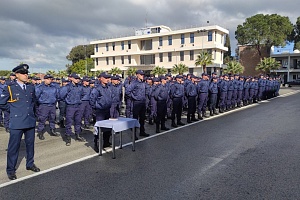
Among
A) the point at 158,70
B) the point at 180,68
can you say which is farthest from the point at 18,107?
the point at 158,70

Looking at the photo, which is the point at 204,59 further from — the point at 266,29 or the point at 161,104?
the point at 161,104

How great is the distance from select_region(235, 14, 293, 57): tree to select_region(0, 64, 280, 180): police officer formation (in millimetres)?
45388

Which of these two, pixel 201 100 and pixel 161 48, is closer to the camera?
pixel 201 100

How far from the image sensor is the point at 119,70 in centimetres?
5819

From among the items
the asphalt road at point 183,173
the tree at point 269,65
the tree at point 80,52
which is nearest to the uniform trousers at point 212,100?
the asphalt road at point 183,173

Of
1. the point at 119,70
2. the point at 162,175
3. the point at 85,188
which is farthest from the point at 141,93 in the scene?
the point at 119,70

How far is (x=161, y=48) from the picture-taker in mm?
55000

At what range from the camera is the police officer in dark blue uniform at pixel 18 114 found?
16.3 feet

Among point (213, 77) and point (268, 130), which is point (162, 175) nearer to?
point (268, 130)

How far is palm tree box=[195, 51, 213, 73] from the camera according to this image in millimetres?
45344

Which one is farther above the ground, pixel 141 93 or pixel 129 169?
pixel 141 93

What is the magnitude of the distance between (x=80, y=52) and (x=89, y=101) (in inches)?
3235

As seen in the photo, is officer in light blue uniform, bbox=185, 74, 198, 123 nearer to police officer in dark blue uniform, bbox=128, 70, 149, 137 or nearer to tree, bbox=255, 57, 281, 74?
police officer in dark blue uniform, bbox=128, 70, 149, 137

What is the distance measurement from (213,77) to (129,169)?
8.99 metres
